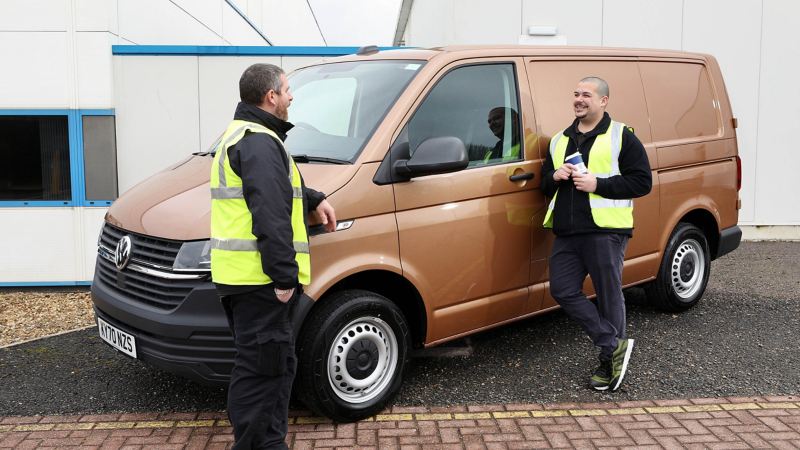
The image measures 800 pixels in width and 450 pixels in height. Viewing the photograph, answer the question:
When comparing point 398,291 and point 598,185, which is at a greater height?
point 598,185

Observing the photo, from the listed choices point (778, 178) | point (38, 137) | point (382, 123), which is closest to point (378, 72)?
point (382, 123)

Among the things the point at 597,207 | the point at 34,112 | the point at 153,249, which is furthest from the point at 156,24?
the point at 597,207

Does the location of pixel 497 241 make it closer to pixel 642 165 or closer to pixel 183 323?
pixel 642 165

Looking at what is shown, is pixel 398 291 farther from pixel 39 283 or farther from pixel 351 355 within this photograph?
pixel 39 283

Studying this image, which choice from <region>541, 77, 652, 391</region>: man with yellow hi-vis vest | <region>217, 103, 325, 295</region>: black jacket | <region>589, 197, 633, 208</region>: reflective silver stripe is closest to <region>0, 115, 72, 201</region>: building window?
<region>217, 103, 325, 295</region>: black jacket

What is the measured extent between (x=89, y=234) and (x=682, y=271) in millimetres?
5967

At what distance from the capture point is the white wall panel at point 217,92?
777 cm

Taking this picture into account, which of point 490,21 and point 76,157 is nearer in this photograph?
point 76,157

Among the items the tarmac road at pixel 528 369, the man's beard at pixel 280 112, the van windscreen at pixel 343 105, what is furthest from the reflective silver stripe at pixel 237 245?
the tarmac road at pixel 528 369

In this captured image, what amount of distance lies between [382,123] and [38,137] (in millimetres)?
5067

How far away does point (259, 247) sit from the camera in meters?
3.02

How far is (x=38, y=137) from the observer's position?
752 centimetres

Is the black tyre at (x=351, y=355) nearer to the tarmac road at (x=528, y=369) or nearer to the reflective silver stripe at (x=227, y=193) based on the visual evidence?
the tarmac road at (x=528, y=369)

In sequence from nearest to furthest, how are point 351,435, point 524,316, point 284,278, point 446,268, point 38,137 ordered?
point 284,278 < point 351,435 < point 446,268 < point 524,316 < point 38,137
